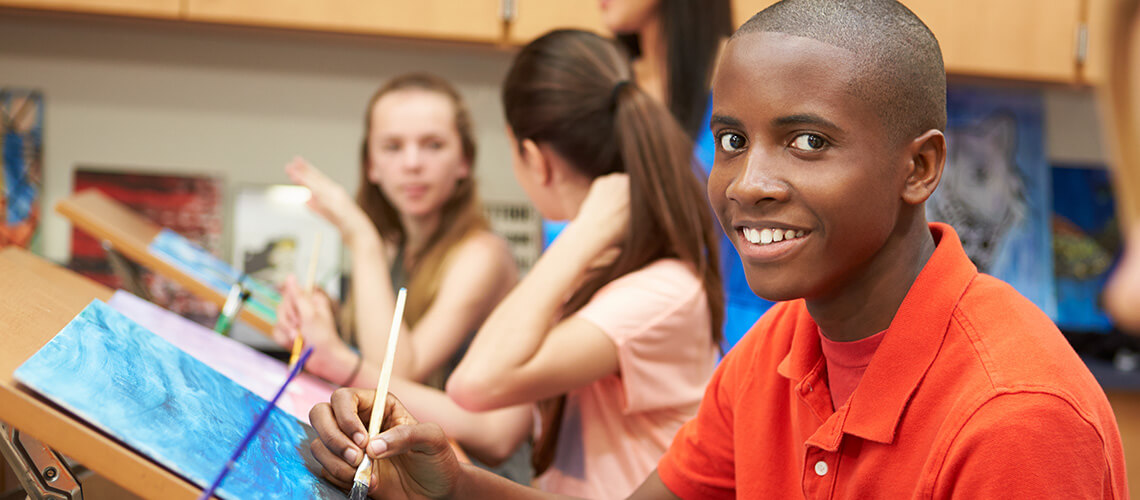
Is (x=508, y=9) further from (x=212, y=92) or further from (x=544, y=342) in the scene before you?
(x=544, y=342)

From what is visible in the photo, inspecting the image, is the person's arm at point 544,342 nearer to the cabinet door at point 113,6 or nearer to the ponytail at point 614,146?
the ponytail at point 614,146

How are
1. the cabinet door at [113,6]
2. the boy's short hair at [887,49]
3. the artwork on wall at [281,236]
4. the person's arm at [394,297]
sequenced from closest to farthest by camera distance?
1. the boy's short hair at [887,49]
2. the person's arm at [394,297]
3. the cabinet door at [113,6]
4. the artwork on wall at [281,236]

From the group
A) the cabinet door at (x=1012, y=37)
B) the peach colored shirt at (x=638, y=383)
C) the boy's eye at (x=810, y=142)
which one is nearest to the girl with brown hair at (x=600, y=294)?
the peach colored shirt at (x=638, y=383)

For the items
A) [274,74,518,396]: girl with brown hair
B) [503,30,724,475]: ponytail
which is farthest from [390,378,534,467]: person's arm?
[274,74,518,396]: girl with brown hair

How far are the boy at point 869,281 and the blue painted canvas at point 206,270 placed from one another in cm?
79

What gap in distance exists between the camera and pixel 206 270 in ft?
5.05

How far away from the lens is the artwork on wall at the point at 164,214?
7.25ft

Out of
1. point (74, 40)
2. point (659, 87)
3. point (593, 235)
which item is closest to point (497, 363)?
point (593, 235)

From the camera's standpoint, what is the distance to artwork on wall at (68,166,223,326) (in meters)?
2.21

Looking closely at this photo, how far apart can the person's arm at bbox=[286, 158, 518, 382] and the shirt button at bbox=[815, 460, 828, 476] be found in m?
0.96

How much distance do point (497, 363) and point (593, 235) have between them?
0.22 metres

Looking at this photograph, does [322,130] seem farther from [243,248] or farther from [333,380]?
[333,380]

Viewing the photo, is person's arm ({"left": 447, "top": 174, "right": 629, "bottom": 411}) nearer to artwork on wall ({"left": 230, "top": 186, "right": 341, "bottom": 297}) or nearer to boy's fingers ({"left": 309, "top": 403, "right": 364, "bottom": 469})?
boy's fingers ({"left": 309, "top": 403, "right": 364, "bottom": 469})

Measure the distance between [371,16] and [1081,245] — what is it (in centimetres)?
204
